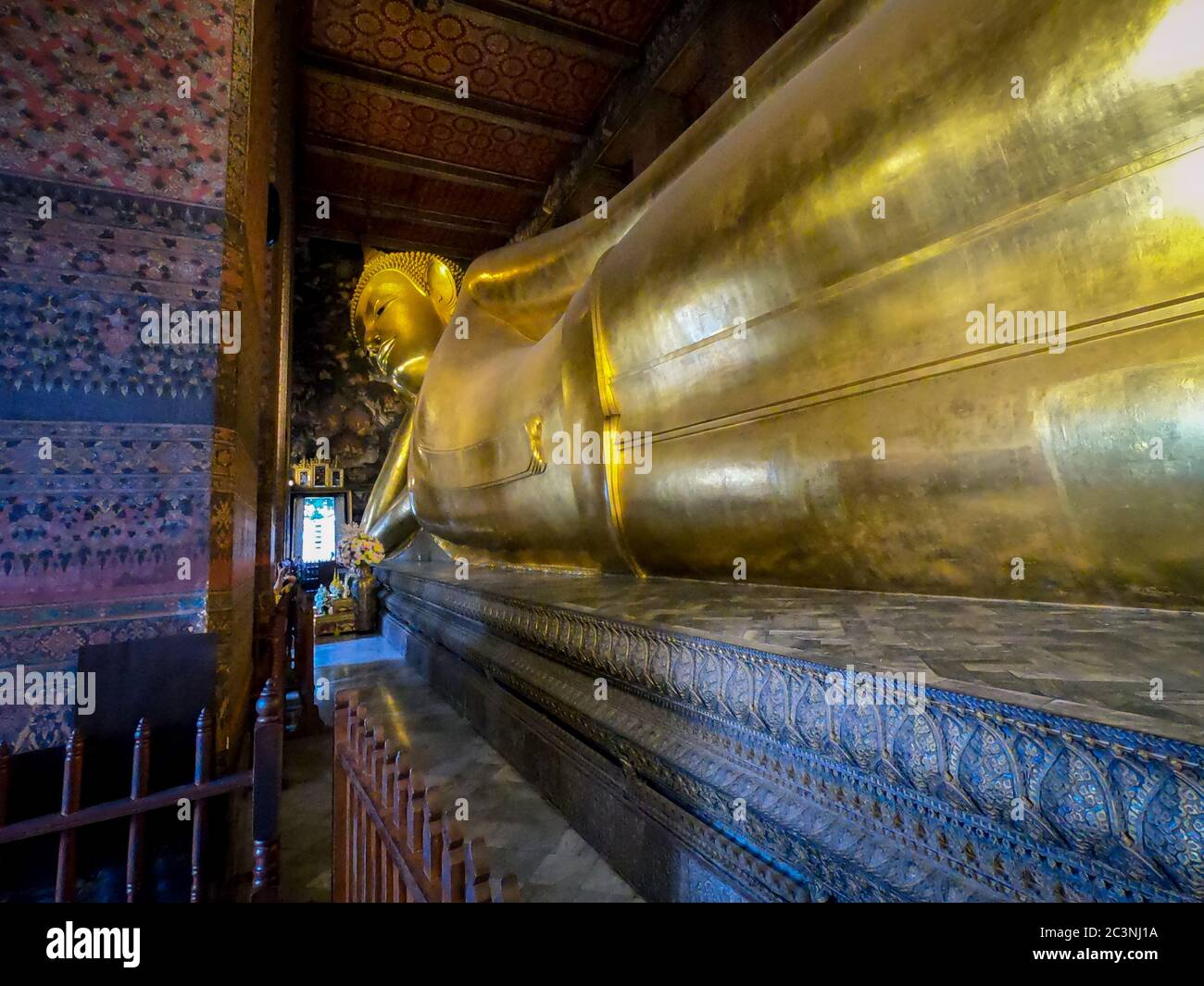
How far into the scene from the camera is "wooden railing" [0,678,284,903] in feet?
2.35

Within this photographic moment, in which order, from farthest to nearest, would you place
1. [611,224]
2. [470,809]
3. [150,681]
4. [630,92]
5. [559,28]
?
[630,92] → [559,28] → [611,224] → [470,809] → [150,681]

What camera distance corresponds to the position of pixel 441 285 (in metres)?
3.75

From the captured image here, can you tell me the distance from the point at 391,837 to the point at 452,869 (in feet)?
0.56

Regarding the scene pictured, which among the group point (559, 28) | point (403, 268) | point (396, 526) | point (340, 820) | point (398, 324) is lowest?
point (340, 820)

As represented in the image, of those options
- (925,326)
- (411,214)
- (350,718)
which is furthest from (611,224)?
(411,214)

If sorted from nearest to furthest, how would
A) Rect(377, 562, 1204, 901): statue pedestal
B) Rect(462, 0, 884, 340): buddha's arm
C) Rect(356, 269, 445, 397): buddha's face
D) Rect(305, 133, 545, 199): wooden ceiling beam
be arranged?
Rect(377, 562, 1204, 901): statue pedestal → Rect(462, 0, 884, 340): buddha's arm → Rect(356, 269, 445, 397): buddha's face → Rect(305, 133, 545, 199): wooden ceiling beam

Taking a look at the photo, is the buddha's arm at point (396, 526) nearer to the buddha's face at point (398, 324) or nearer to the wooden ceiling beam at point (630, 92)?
the buddha's face at point (398, 324)

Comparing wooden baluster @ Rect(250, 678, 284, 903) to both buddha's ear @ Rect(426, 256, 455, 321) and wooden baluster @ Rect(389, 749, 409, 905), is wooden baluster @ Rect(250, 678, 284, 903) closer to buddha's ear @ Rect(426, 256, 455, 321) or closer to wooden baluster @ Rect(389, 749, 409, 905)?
wooden baluster @ Rect(389, 749, 409, 905)

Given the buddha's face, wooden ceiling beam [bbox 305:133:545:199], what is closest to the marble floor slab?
the buddha's face

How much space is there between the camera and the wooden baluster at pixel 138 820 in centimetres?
74

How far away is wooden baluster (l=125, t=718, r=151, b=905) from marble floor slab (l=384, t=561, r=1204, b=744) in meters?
0.71

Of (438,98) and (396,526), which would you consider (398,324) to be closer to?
(396,526)

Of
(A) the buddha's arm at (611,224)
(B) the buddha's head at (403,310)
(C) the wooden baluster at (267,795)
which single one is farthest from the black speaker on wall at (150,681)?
(B) the buddha's head at (403,310)
